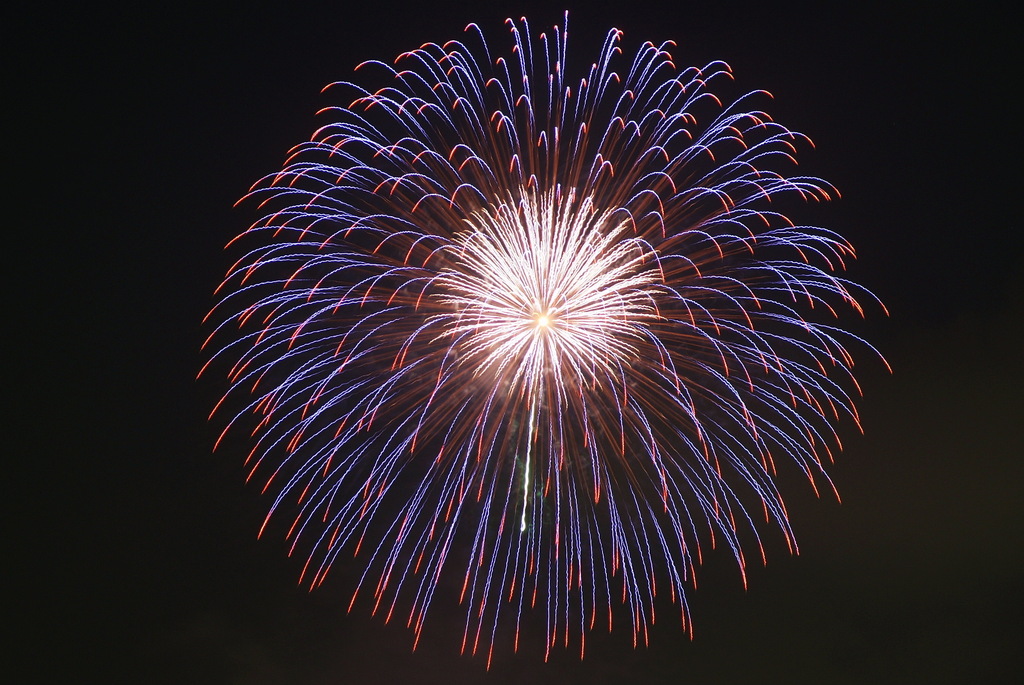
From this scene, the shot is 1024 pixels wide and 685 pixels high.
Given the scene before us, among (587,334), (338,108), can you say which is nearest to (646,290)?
(587,334)

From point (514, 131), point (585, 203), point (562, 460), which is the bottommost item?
point (562, 460)

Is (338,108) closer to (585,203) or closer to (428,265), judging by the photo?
(428,265)

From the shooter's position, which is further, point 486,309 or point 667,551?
point 667,551

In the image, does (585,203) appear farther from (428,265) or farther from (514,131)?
(428,265)

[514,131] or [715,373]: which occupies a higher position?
[514,131]

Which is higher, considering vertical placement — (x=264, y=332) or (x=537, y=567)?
(x=264, y=332)

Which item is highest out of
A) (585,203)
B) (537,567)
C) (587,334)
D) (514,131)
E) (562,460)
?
(514,131)

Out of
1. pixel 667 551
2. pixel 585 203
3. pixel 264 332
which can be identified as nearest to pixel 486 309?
pixel 585 203

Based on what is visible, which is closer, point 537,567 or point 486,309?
point 486,309
